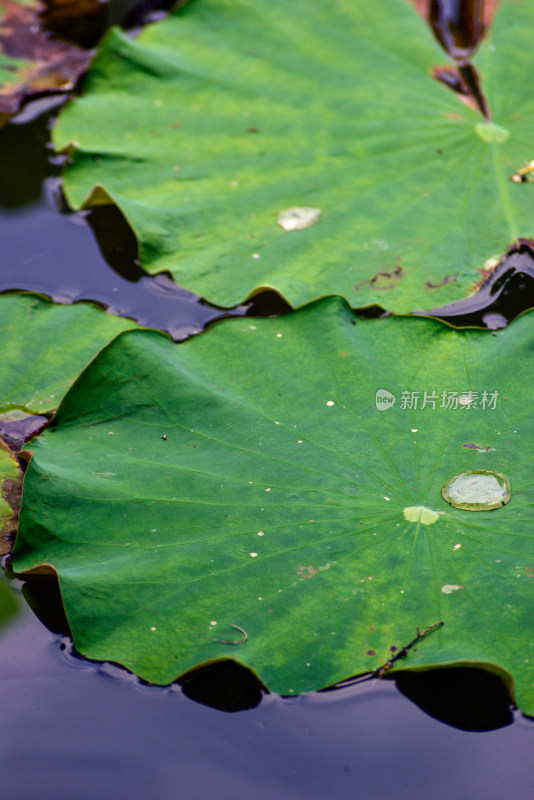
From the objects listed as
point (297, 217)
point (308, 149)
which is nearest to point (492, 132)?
point (308, 149)

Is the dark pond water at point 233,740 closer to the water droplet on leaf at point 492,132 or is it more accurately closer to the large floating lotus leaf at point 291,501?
the large floating lotus leaf at point 291,501

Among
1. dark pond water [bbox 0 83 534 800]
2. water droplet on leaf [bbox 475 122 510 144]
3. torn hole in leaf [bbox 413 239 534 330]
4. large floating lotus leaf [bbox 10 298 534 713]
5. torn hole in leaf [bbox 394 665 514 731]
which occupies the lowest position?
dark pond water [bbox 0 83 534 800]

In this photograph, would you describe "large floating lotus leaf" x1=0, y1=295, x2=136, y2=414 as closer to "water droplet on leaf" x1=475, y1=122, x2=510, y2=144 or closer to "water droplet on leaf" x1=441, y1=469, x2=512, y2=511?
"water droplet on leaf" x1=441, y1=469, x2=512, y2=511

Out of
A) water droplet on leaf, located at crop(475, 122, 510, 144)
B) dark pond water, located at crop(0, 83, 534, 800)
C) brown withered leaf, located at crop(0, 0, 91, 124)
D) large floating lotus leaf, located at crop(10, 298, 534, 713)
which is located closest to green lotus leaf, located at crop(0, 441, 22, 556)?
large floating lotus leaf, located at crop(10, 298, 534, 713)

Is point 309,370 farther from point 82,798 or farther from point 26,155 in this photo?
point 26,155

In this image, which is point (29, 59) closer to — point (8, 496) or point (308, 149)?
point (308, 149)
